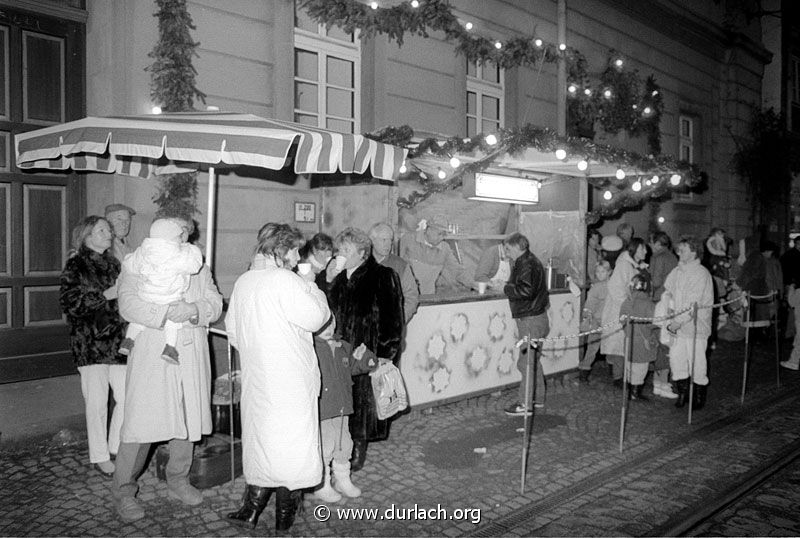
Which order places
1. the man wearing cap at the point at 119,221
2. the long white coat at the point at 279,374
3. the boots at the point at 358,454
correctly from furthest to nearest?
the man wearing cap at the point at 119,221, the boots at the point at 358,454, the long white coat at the point at 279,374

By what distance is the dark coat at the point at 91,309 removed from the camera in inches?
206

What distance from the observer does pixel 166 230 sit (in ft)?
14.5

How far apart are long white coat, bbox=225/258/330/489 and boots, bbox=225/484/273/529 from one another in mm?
139

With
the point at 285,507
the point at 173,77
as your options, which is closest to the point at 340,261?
the point at 285,507

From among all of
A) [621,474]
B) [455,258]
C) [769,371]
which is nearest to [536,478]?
[621,474]

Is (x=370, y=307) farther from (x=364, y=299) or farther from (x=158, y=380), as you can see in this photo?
(x=158, y=380)

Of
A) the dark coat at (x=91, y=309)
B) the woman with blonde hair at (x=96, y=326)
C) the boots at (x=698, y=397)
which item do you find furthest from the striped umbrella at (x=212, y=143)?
the boots at (x=698, y=397)

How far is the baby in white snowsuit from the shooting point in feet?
14.5

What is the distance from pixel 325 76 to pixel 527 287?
4348 millimetres

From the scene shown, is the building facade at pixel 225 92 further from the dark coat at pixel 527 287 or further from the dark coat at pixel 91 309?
the dark coat at pixel 91 309

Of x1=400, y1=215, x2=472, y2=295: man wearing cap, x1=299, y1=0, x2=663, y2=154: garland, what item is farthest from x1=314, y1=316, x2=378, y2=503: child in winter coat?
x1=299, y1=0, x2=663, y2=154: garland

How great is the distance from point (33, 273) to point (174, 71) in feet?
8.61

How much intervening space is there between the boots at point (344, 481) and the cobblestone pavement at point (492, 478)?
82 mm

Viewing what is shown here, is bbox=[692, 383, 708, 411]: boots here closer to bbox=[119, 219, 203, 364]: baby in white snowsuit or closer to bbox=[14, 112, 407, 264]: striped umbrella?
bbox=[14, 112, 407, 264]: striped umbrella
